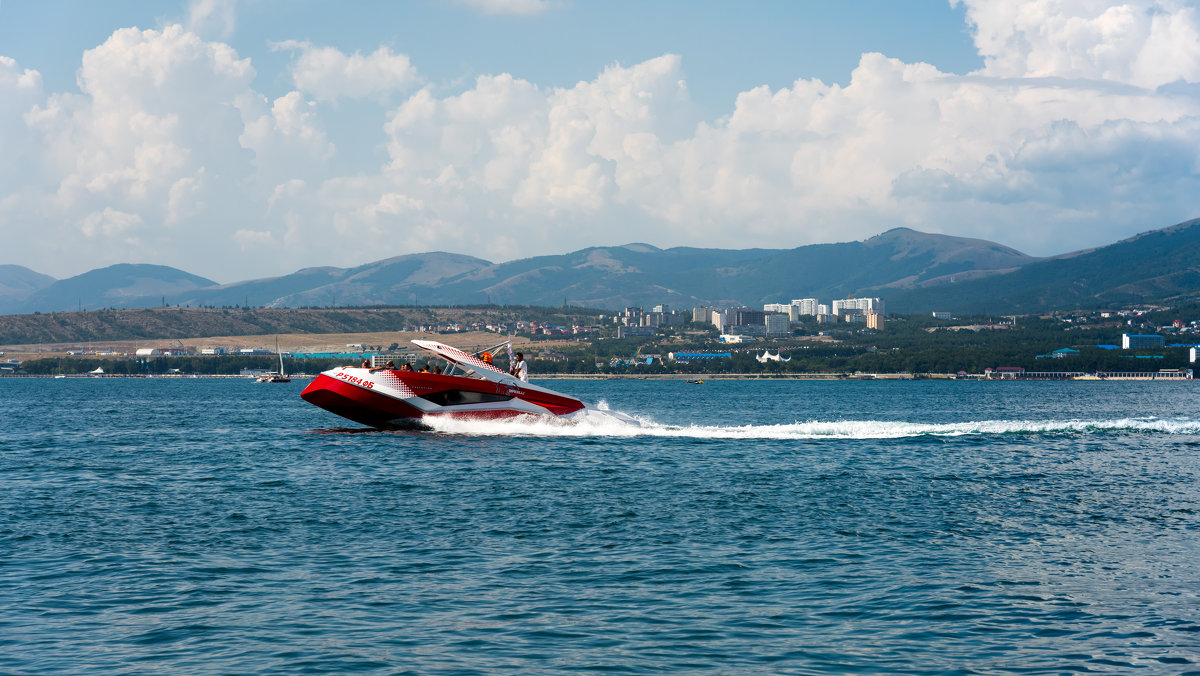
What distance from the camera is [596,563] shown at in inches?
682

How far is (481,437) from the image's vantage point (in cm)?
3903

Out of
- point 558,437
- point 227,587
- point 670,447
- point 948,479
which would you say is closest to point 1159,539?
point 948,479

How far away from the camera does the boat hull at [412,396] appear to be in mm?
38906

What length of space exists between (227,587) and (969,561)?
40.3 feet

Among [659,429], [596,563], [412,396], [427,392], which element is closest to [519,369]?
[427,392]

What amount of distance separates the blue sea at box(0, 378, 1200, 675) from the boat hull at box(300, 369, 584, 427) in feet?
13.8

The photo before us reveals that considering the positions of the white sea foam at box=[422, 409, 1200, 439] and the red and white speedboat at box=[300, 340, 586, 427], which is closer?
the red and white speedboat at box=[300, 340, 586, 427]

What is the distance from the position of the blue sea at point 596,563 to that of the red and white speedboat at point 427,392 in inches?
166

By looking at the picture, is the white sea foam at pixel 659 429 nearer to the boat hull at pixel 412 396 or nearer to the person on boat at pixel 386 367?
the boat hull at pixel 412 396

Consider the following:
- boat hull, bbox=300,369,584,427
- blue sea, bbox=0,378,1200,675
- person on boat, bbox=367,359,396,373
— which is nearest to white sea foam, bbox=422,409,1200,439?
boat hull, bbox=300,369,584,427

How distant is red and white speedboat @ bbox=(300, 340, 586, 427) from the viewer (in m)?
38.9

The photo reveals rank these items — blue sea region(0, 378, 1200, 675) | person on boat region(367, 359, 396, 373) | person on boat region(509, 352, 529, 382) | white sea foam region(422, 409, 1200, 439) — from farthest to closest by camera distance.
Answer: white sea foam region(422, 409, 1200, 439) < person on boat region(509, 352, 529, 382) < person on boat region(367, 359, 396, 373) < blue sea region(0, 378, 1200, 675)

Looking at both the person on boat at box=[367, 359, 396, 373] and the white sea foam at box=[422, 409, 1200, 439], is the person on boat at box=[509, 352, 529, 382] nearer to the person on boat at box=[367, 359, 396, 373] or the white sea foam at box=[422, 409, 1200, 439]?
the white sea foam at box=[422, 409, 1200, 439]

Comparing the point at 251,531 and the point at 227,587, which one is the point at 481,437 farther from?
the point at 227,587
